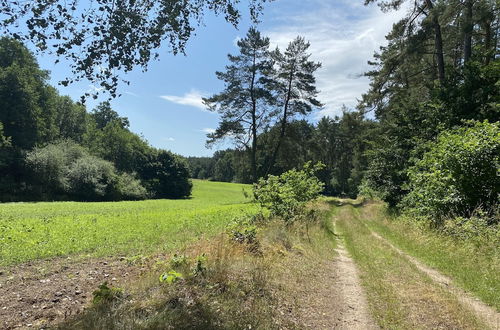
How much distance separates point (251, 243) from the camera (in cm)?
825

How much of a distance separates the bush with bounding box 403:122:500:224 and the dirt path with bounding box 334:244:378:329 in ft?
15.8

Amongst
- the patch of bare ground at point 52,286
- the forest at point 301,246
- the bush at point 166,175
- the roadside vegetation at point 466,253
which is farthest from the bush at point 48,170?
the roadside vegetation at point 466,253

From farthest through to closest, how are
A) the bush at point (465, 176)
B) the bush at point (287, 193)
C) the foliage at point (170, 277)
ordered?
the bush at point (287, 193)
the bush at point (465, 176)
the foliage at point (170, 277)

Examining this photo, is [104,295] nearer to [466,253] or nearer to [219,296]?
[219,296]

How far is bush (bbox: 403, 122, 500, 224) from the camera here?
985cm

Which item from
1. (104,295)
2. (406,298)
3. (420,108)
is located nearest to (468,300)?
(406,298)

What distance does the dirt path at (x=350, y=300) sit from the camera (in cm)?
479

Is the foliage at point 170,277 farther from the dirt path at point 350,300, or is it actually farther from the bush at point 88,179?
the bush at point 88,179

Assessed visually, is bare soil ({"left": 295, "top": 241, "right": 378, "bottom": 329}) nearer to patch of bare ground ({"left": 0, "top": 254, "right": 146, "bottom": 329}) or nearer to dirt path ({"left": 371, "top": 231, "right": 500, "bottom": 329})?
dirt path ({"left": 371, "top": 231, "right": 500, "bottom": 329})

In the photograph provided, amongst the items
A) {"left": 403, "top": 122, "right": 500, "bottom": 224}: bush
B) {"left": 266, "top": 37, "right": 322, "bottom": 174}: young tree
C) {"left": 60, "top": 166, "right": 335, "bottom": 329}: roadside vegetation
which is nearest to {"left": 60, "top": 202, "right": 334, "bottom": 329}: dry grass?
{"left": 60, "top": 166, "right": 335, "bottom": 329}: roadside vegetation

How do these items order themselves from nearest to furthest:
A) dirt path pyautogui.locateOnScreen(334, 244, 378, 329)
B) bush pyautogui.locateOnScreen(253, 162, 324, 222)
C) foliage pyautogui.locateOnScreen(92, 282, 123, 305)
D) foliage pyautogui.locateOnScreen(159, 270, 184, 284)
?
foliage pyautogui.locateOnScreen(92, 282, 123, 305) → dirt path pyautogui.locateOnScreen(334, 244, 378, 329) → foliage pyautogui.locateOnScreen(159, 270, 184, 284) → bush pyautogui.locateOnScreen(253, 162, 324, 222)

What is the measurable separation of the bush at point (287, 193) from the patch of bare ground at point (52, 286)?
6636mm

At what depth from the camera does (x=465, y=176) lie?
10.3 meters

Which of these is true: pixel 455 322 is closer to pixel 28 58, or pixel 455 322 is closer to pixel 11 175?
pixel 11 175
